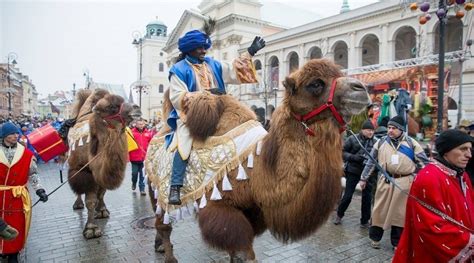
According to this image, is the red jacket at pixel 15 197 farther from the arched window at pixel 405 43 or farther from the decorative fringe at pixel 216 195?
the arched window at pixel 405 43

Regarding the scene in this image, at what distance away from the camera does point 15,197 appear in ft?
14.1

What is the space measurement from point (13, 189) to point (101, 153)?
1.65 meters

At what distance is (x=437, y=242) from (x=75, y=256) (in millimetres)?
4737

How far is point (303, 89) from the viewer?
2.72 meters

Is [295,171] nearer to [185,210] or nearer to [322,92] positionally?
[322,92]

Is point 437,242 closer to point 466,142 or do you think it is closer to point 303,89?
point 466,142

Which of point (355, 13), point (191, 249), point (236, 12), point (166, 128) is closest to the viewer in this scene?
point (166, 128)

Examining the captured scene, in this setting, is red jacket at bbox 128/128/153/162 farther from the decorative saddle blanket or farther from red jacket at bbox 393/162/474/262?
red jacket at bbox 393/162/474/262

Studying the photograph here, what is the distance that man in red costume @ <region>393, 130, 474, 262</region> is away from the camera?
2.51 meters

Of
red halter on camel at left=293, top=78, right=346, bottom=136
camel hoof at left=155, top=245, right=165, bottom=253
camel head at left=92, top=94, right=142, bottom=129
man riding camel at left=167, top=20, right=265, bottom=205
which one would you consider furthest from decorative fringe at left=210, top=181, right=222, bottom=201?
camel head at left=92, top=94, right=142, bottom=129

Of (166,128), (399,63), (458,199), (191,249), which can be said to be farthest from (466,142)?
(399,63)

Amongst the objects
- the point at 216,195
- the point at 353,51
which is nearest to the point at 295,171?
the point at 216,195

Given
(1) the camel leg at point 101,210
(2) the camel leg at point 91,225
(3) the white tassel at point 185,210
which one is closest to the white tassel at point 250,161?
(3) the white tassel at point 185,210

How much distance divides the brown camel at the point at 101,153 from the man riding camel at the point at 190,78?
222 cm
